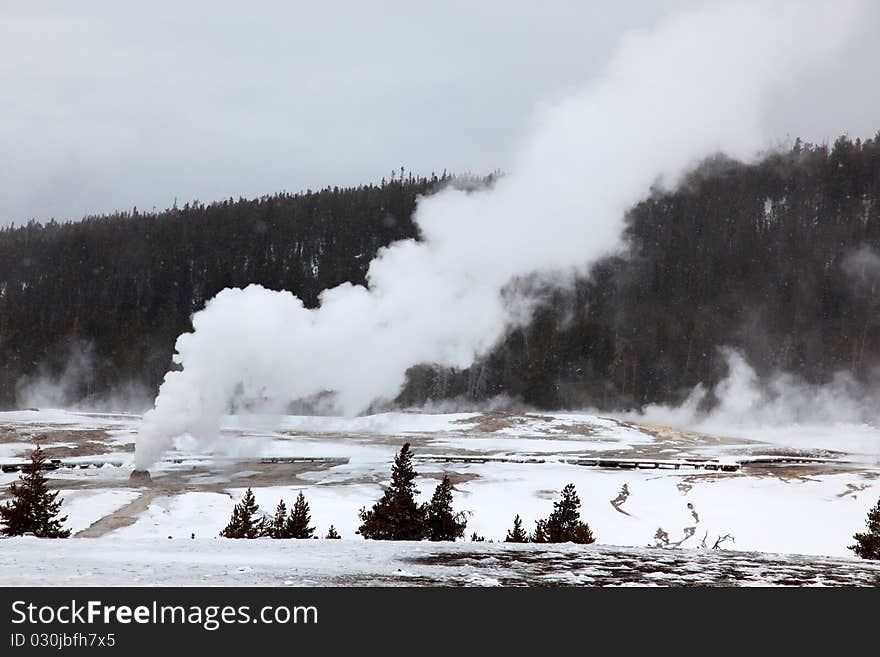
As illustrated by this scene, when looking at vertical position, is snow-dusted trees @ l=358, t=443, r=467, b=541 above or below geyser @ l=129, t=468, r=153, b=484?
above

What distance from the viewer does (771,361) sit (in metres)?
90.5

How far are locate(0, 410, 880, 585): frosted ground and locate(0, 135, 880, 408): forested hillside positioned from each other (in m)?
20.3

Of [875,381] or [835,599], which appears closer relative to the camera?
[835,599]

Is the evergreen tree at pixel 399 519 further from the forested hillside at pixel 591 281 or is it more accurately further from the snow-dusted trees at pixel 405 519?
the forested hillside at pixel 591 281

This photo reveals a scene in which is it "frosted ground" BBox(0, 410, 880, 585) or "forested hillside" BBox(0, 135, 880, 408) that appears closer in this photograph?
"frosted ground" BBox(0, 410, 880, 585)

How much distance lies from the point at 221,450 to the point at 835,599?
50393 mm

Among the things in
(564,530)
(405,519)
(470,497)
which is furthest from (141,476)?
(564,530)

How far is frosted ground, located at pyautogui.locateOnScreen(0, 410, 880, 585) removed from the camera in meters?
6.77

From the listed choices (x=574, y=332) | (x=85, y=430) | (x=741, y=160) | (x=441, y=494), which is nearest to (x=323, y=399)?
(x=85, y=430)

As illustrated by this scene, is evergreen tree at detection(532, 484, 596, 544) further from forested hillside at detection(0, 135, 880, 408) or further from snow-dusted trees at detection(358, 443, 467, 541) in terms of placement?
forested hillside at detection(0, 135, 880, 408)

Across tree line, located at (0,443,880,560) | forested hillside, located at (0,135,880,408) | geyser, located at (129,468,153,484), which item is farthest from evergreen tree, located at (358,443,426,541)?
forested hillside, located at (0,135,880,408)

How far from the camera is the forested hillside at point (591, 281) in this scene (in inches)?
3664

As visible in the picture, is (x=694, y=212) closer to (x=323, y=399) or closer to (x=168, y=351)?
(x=323, y=399)

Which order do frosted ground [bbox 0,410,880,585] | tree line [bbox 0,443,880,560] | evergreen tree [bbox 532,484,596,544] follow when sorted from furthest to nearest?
evergreen tree [bbox 532,484,596,544] → tree line [bbox 0,443,880,560] → frosted ground [bbox 0,410,880,585]
